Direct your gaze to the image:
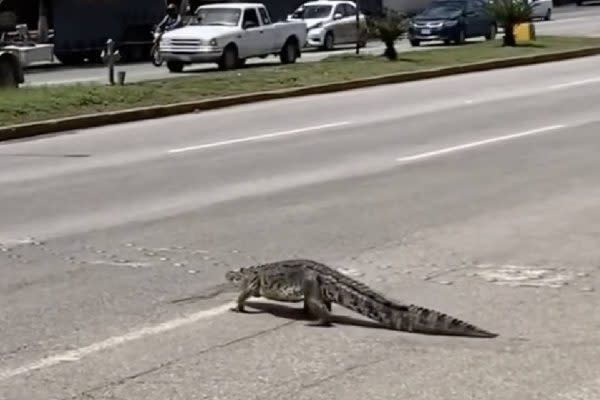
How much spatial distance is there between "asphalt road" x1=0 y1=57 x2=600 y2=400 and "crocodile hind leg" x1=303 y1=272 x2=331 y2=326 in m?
0.09

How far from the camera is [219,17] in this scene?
3956 cm

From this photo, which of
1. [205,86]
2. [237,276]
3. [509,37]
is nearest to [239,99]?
[205,86]

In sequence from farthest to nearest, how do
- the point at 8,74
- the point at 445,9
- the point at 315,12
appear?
the point at 315,12 → the point at 445,9 → the point at 8,74

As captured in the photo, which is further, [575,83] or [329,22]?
[329,22]

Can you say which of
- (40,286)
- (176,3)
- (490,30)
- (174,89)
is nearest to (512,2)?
(490,30)

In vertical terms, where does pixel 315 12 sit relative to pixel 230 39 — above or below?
below

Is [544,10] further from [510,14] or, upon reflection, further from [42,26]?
[510,14]

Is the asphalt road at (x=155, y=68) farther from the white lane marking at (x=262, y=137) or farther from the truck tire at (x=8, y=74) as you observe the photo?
the white lane marking at (x=262, y=137)

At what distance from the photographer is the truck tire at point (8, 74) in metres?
30.2

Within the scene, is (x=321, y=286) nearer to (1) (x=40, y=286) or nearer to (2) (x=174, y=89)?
(1) (x=40, y=286)

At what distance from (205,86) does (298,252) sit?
1635 centimetres

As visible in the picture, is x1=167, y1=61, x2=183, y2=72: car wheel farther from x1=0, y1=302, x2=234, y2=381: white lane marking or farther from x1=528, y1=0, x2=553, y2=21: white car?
x1=0, y1=302, x2=234, y2=381: white lane marking

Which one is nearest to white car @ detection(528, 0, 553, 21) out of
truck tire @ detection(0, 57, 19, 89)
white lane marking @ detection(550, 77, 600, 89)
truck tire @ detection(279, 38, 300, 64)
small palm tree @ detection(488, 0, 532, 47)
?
small palm tree @ detection(488, 0, 532, 47)

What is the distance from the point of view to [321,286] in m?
8.02
